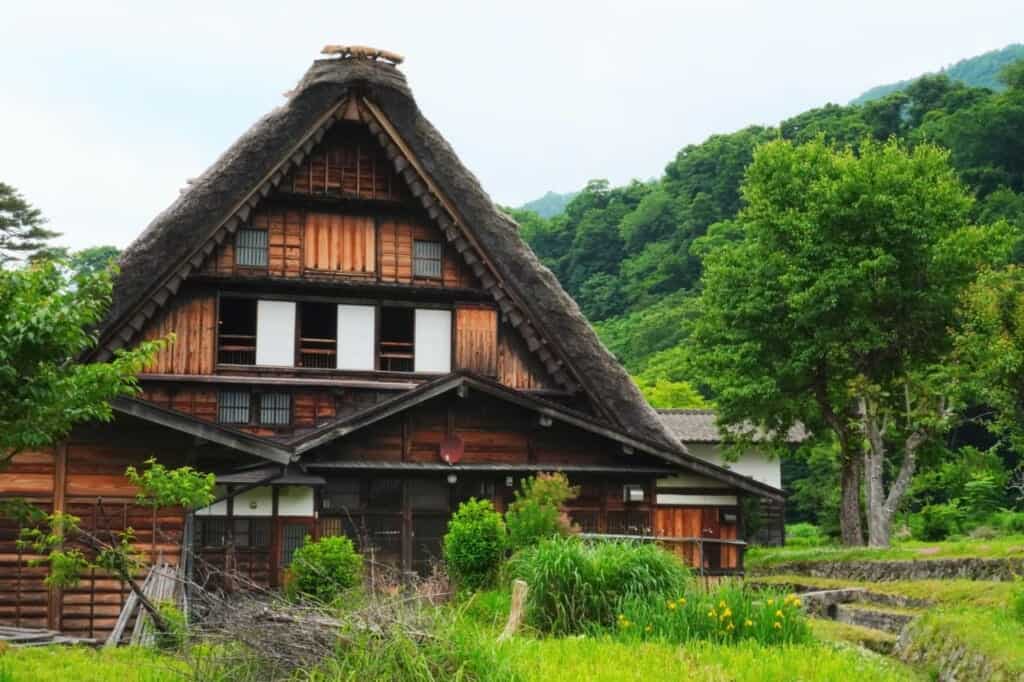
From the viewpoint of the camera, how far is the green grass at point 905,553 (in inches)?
1041

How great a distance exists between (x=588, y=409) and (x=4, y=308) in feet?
52.5

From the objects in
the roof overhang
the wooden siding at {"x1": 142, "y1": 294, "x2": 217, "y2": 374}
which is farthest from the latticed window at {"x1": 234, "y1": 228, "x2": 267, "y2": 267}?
the roof overhang

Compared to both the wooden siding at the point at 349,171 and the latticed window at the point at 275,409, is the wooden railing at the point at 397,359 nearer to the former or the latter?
the latticed window at the point at 275,409

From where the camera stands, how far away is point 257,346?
26297 mm

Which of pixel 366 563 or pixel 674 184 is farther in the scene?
pixel 674 184

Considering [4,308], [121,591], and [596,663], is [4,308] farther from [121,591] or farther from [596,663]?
[121,591]

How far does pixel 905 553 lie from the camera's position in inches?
1206

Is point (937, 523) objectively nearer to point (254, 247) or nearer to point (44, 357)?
point (254, 247)

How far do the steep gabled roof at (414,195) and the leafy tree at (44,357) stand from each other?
9.55 metres

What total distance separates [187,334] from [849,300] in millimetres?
18092

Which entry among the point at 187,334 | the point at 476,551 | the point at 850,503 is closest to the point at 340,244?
the point at 187,334

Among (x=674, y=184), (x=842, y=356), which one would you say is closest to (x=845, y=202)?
(x=842, y=356)

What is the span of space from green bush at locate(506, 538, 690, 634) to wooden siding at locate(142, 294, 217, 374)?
1168cm

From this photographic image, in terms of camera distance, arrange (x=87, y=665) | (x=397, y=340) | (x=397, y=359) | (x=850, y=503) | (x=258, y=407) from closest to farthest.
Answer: (x=87, y=665), (x=258, y=407), (x=397, y=359), (x=397, y=340), (x=850, y=503)
